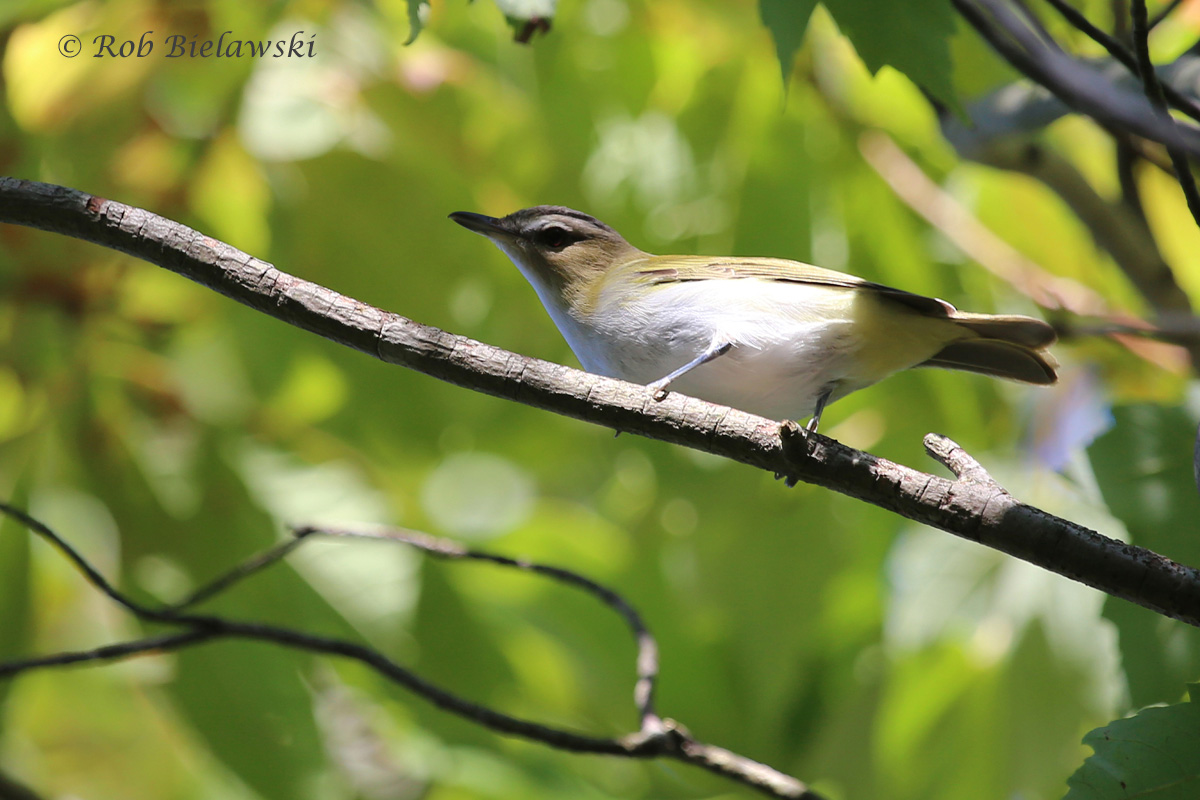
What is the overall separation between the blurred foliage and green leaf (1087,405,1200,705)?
448 mm

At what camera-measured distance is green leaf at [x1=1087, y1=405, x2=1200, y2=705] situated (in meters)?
2.02

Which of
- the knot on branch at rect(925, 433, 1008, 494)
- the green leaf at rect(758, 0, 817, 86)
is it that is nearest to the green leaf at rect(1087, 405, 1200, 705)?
the knot on branch at rect(925, 433, 1008, 494)

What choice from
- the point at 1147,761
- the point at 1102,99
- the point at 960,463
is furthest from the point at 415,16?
the point at 1147,761

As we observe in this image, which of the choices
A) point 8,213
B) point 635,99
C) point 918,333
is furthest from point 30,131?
point 918,333

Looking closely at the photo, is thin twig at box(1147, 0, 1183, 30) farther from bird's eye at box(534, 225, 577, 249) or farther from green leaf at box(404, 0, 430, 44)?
bird's eye at box(534, 225, 577, 249)

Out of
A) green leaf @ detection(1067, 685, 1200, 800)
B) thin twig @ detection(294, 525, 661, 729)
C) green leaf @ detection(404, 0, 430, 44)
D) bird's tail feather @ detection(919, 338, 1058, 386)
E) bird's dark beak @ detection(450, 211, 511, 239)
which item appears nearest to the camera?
green leaf @ detection(1067, 685, 1200, 800)

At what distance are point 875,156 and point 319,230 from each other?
6.69 feet

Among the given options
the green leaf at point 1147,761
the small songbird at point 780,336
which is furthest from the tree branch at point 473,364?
the small songbird at point 780,336

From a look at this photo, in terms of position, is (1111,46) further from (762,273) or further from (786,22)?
(762,273)

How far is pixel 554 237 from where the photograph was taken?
314cm

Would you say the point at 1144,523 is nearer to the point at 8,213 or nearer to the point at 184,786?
the point at 8,213

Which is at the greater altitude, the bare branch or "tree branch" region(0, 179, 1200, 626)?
the bare branch

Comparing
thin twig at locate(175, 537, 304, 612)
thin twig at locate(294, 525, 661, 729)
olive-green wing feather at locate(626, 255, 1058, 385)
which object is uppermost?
olive-green wing feather at locate(626, 255, 1058, 385)

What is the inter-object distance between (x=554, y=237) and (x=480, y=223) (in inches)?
11.7
